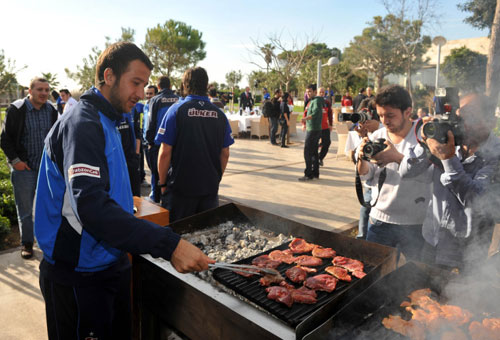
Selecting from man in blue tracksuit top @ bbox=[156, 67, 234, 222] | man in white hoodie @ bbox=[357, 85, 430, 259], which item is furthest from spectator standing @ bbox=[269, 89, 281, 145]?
man in white hoodie @ bbox=[357, 85, 430, 259]

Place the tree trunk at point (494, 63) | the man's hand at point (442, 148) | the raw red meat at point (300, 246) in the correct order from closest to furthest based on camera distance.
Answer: the man's hand at point (442, 148) → the tree trunk at point (494, 63) → the raw red meat at point (300, 246)

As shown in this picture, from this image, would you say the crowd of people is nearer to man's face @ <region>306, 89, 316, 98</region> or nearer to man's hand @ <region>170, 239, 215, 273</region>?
man's hand @ <region>170, 239, 215, 273</region>

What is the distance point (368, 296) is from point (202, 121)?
7.27ft

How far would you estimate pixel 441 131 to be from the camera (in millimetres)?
2033

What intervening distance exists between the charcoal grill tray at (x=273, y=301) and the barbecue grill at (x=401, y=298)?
0.13m

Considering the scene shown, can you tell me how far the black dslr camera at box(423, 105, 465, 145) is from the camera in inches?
79.6

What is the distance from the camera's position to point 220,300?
192cm

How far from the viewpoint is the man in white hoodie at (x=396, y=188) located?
8.86ft

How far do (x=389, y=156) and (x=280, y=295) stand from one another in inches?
51.3

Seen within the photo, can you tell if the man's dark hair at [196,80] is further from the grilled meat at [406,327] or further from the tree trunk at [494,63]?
the grilled meat at [406,327]

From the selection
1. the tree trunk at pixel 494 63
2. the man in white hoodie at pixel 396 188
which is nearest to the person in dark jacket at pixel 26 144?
the man in white hoodie at pixel 396 188

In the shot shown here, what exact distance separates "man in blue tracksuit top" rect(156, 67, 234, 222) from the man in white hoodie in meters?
1.46

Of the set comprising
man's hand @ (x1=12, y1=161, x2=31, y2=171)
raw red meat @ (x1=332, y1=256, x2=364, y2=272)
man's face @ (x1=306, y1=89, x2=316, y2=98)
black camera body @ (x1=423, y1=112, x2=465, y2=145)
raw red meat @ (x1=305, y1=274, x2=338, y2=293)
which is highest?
man's face @ (x1=306, y1=89, x2=316, y2=98)

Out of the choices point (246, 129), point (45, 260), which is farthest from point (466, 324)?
point (246, 129)
